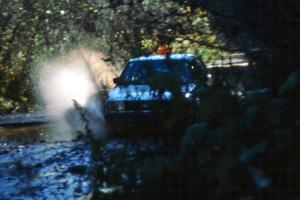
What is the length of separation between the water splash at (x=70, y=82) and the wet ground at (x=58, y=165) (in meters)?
2.29

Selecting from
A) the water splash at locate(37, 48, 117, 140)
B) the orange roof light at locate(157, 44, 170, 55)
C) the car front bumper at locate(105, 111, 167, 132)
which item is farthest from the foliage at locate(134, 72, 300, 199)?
the water splash at locate(37, 48, 117, 140)

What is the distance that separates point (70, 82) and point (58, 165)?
11653mm

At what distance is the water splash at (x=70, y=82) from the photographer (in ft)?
64.4

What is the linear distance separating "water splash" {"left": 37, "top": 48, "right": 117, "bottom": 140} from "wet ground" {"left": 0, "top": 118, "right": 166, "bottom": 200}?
7.51 ft

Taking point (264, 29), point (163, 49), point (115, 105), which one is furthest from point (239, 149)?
point (115, 105)

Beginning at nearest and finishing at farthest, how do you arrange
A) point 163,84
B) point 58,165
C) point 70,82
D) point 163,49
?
point 163,84
point 163,49
point 58,165
point 70,82

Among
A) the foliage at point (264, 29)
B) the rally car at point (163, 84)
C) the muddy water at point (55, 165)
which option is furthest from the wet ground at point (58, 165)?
the foliage at point (264, 29)

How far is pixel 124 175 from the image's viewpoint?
6.39 metres

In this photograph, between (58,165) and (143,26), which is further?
(58,165)

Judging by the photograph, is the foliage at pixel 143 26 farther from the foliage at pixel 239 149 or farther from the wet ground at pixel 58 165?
the foliage at pixel 239 149

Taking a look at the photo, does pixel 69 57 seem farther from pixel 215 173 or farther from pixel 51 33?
pixel 215 173

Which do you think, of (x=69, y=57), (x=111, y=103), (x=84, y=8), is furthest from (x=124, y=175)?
(x=69, y=57)

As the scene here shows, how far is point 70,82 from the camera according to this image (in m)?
22.7

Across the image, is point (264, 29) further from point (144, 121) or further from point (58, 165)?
point (58, 165)
